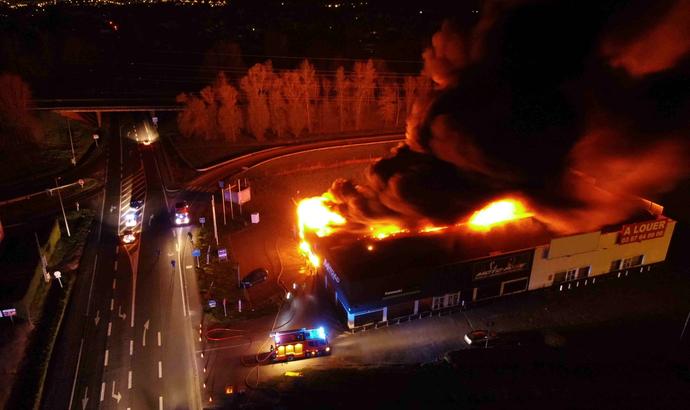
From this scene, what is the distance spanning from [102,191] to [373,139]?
34830 millimetres

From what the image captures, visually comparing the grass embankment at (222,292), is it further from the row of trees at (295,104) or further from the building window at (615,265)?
the row of trees at (295,104)

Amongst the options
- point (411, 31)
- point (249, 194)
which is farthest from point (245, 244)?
point (411, 31)

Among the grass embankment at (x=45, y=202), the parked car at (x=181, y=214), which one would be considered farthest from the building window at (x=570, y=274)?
the grass embankment at (x=45, y=202)

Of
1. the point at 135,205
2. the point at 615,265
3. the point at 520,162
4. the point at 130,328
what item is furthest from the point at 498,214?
the point at 135,205

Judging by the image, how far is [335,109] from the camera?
7325 centimetres

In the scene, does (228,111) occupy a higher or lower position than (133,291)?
higher

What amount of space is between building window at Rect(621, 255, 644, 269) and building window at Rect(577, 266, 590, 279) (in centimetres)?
357

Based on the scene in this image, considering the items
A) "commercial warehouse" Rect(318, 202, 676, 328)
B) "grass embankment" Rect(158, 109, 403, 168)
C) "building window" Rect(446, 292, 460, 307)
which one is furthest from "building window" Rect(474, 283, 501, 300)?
"grass embankment" Rect(158, 109, 403, 168)

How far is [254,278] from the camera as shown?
39312 mm

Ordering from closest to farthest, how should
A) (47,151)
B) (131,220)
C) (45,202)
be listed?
→ (131,220)
(45,202)
(47,151)

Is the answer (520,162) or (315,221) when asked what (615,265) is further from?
(315,221)

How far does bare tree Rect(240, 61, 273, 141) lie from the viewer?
66.1 m

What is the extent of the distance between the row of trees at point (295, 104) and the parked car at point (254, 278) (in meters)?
31.6

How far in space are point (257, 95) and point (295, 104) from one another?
17.2 feet
